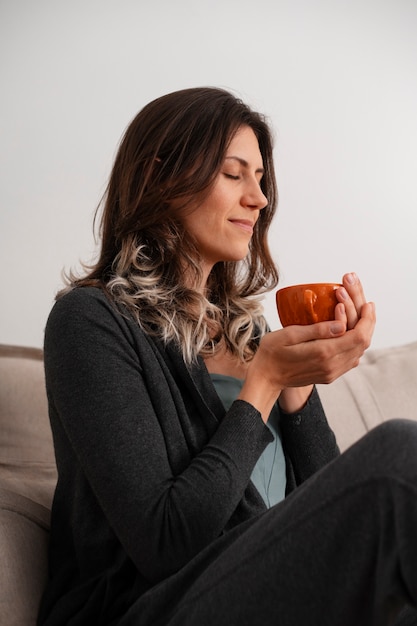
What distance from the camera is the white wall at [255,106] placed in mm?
2072

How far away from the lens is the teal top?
1342 mm

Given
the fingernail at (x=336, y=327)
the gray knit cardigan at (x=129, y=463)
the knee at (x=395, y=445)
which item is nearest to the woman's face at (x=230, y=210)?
the gray knit cardigan at (x=129, y=463)

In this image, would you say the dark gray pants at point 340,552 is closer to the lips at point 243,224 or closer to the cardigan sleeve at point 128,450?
the cardigan sleeve at point 128,450

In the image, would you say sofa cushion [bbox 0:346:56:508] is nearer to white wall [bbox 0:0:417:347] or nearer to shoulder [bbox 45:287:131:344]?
white wall [bbox 0:0:417:347]

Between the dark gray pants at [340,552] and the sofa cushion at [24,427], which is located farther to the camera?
the sofa cushion at [24,427]

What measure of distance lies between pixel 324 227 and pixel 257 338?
0.83 metres

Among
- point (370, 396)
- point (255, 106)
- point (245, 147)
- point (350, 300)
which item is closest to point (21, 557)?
→ point (350, 300)

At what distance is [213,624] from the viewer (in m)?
0.88

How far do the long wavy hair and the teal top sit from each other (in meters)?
0.08

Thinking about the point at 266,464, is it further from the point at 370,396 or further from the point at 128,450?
the point at 370,396

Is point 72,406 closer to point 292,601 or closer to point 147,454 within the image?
point 147,454

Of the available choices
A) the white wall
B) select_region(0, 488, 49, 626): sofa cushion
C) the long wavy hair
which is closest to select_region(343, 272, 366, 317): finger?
the long wavy hair

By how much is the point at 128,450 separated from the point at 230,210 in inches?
19.9

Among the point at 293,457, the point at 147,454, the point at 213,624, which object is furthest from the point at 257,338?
the point at 213,624
